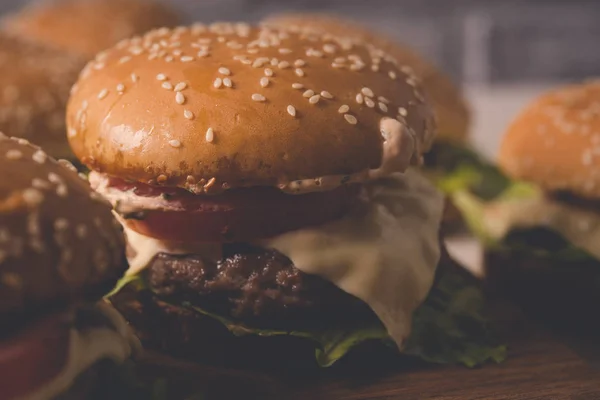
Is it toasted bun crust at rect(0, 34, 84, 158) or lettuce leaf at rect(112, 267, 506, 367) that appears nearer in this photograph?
lettuce leaf at rect(112, 267, 506, 367)

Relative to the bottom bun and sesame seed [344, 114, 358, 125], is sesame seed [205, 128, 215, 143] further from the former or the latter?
the bottom bun

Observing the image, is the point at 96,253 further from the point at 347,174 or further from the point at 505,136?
the point at 505,136

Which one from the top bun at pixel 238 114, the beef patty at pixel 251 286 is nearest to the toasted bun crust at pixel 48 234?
the top bun at pixel 238 114

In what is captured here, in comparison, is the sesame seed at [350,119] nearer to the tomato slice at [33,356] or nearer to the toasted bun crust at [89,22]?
the tomato slice at [33,356]

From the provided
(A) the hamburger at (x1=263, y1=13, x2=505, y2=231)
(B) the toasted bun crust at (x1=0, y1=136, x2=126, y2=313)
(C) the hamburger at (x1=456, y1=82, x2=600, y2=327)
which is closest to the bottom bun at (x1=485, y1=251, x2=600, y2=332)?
(C) the hamburger at (x1=456, y1=82, x2=600, y2=327)

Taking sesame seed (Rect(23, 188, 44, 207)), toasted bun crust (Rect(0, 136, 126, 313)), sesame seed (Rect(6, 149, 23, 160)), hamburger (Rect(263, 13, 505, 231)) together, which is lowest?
hamburger (Rect(263, 13, 505, 231))

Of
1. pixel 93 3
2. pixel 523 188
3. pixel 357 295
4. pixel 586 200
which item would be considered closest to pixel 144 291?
pixel 357 295

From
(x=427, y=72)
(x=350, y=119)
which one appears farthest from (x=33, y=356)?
(x=427, y=72)
